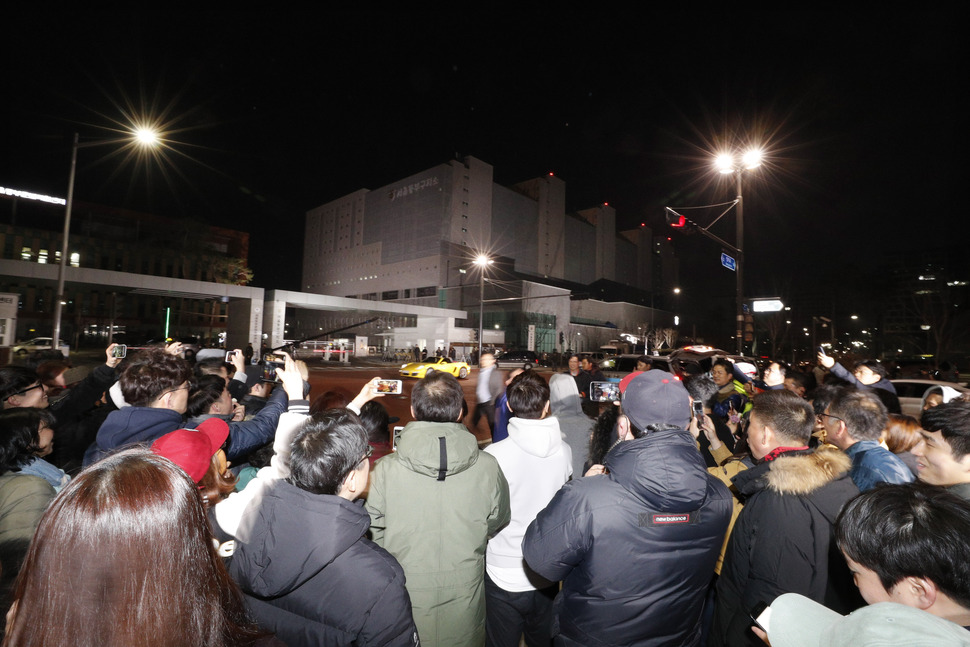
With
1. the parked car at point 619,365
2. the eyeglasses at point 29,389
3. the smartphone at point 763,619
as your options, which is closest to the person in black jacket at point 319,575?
the smartphone at point 763,619

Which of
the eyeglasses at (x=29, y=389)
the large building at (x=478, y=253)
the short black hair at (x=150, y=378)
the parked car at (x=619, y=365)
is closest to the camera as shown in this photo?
the short black hair at (x=150, y=378)

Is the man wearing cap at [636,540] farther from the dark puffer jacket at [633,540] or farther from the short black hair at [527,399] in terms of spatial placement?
the short black hair at [527,399]

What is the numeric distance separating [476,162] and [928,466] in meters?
71.2

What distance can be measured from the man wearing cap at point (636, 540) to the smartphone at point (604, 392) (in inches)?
81.1

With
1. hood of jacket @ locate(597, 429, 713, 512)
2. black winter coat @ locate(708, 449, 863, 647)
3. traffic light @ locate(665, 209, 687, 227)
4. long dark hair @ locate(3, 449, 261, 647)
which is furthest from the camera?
traffic light @ locate(665, 209, 687, 227)

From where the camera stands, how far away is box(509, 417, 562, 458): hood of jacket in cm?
306

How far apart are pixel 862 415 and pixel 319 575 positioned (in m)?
3.59

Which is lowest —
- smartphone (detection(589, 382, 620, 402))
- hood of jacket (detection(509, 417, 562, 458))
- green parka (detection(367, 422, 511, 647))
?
green parka (detection(367, 422, 511, 647))

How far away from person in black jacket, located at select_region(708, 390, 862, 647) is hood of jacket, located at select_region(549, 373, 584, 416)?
2.15 m

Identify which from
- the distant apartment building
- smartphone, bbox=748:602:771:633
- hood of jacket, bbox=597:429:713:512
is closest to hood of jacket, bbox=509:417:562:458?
hood of jacket, bbox=597:429:713:512

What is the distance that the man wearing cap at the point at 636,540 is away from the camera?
201 centimetres

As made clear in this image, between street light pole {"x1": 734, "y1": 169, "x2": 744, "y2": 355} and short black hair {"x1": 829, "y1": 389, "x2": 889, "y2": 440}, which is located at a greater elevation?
street light pole {"x1": 734, "y1": 169, "x2": 744, "y2": 355}

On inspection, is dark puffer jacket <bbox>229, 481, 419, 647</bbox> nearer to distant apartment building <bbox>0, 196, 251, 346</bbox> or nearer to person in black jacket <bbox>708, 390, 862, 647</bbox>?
person in black jacket <bbox>708, 390, 862, 647</bbox>

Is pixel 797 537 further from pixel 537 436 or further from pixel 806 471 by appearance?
pixel 537 436
